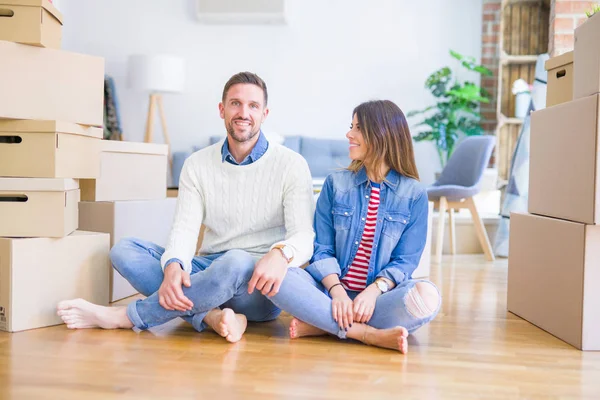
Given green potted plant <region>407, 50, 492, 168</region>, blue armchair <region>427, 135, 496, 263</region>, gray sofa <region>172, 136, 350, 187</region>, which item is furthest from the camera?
gray sofa <region>172, 136, 350, 187</region>

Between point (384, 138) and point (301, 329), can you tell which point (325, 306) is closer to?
point (301, 329)

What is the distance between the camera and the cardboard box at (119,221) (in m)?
2.43

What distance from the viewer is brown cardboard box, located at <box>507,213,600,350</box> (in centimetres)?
182

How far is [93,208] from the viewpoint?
97.1 inches

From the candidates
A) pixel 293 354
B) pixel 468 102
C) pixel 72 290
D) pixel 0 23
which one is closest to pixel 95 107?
pixel 0 23

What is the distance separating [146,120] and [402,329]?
4.39m

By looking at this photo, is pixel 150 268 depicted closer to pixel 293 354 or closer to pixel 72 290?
pixel 72 290

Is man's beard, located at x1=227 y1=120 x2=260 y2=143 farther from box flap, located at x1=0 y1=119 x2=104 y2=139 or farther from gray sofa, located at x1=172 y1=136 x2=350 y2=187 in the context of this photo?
gray sofa, located at x1=172 y1=136 x2=350 y2=187

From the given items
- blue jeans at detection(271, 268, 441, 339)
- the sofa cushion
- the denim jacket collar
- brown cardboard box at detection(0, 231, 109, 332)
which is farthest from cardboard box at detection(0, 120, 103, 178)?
the sofa cushion

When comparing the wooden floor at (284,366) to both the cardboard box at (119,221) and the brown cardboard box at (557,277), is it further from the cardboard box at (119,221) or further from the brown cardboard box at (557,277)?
the cardboard box at (119,221)

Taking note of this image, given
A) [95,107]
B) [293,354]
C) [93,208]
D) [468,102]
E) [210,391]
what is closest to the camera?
[210,391]

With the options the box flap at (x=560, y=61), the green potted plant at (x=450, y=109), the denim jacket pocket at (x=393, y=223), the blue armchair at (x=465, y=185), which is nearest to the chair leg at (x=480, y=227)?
the blue armchair at (x=465, y=185)

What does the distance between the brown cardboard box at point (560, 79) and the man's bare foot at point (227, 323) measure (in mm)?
1301

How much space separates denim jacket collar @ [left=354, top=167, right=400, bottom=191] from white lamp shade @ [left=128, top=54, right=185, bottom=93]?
3510 millimetres
